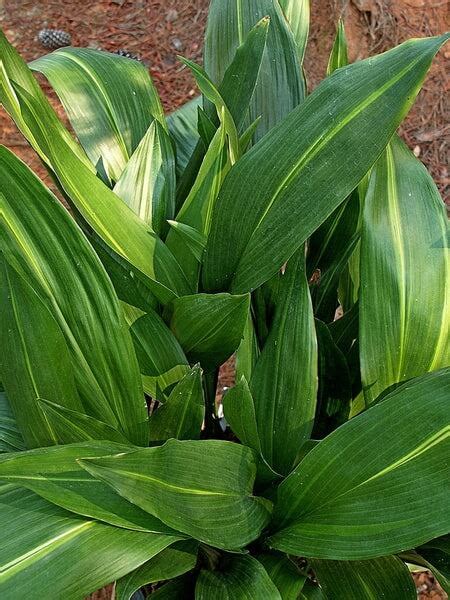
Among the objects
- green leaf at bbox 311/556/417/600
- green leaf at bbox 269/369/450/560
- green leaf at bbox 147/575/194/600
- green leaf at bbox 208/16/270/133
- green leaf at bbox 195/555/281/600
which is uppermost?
green leaf at bbox 208/16/270/133

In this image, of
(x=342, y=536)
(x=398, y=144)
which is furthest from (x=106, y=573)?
(x=398, y=144)

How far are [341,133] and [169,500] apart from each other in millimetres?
315

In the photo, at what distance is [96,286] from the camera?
553 mm

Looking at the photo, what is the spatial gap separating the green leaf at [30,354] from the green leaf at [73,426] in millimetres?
16

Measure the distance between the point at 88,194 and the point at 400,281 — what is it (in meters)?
0.28

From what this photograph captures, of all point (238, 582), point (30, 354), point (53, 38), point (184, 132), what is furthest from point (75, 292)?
point (53, 38)

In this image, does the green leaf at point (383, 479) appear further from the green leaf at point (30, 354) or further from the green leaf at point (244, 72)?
the green leaf at point (244, 72)

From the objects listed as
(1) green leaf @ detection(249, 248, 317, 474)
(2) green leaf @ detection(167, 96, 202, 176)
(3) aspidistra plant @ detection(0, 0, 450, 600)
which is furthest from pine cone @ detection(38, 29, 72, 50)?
(1) green leaf @ detection(249, 248, 317, 474)

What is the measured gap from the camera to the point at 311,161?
1.91 ft

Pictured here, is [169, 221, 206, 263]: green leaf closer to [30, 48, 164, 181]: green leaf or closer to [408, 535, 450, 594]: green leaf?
[30, 48, 164, 181]: green leaf

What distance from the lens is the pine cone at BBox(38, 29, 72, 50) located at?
175 cm

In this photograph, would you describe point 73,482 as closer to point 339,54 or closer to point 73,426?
point 73,426

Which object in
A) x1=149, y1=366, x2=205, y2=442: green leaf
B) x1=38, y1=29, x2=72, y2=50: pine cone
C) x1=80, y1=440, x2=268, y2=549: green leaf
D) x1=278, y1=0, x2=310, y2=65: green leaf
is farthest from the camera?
x1=38, y1=29, x2=72, y2=50: pine cone

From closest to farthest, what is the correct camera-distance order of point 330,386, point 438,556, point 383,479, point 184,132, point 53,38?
1. point 383,479
2. point 438,556
3. point 330,386
4. point 184,132
5. point 53,38
